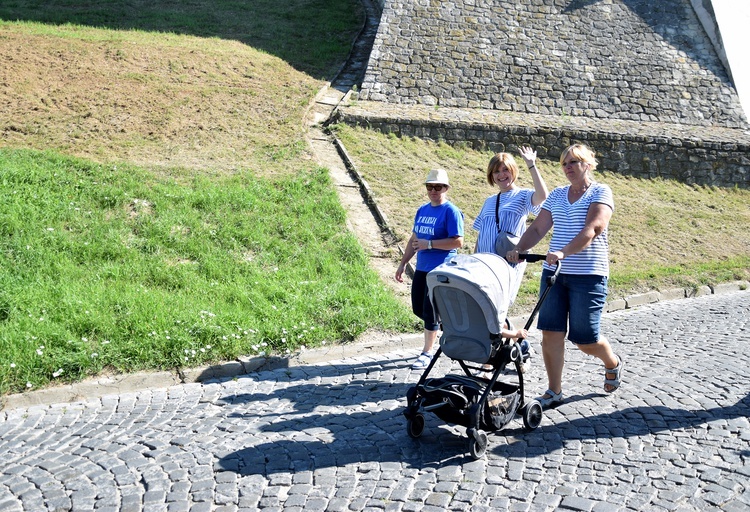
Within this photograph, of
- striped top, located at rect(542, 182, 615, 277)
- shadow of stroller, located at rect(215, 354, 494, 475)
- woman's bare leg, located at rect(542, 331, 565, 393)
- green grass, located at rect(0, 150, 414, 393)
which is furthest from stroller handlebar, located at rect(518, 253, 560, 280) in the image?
green grass, located at rect(0, 150, 414, 393)

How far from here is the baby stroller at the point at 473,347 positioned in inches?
182

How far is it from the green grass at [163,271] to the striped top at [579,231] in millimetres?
2878

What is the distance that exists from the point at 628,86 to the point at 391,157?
7.93 meters

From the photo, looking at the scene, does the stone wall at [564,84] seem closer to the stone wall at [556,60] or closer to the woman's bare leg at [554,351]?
the stone wall at [556,60]

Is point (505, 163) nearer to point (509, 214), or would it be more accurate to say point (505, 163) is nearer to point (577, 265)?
point (509, 214)

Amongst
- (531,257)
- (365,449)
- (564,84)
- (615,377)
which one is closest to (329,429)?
(365,449)

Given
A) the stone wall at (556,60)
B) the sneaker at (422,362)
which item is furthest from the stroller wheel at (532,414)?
the stone wall at (556,60)

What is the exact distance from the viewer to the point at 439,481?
433cm

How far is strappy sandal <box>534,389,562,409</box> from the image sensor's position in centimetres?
544

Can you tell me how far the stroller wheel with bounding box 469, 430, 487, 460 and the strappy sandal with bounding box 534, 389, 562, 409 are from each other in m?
0.93

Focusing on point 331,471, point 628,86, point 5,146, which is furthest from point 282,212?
point 628,86

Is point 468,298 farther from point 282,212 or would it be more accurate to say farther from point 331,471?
point 282,212

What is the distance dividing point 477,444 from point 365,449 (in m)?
0.74

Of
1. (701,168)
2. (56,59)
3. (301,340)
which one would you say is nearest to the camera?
(301,340)
